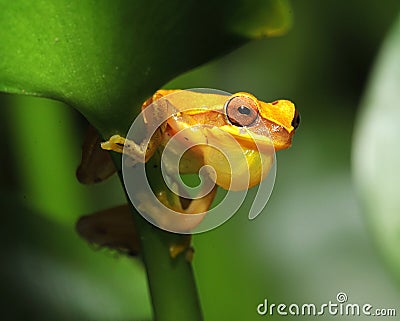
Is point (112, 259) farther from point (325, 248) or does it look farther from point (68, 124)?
point (325, 248)

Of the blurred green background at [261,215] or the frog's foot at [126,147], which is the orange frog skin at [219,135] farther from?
the blurred green background at [261,215]

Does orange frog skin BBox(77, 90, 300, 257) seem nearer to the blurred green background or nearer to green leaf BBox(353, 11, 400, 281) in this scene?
the blurred green background

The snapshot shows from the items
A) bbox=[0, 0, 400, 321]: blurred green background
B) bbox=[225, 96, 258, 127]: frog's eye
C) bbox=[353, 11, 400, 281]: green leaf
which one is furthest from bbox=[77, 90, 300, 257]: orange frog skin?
bbox=[353, 11, 400, 281]: green leaf

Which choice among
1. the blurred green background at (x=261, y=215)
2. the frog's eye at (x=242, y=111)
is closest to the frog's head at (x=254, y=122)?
the frog's eye at (x=242, y=111)

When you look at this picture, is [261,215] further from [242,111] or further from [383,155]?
[242,111]

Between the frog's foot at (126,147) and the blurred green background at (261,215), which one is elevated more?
the blurred green background at (261,215)

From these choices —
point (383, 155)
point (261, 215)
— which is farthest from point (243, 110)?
point (261, 215)
